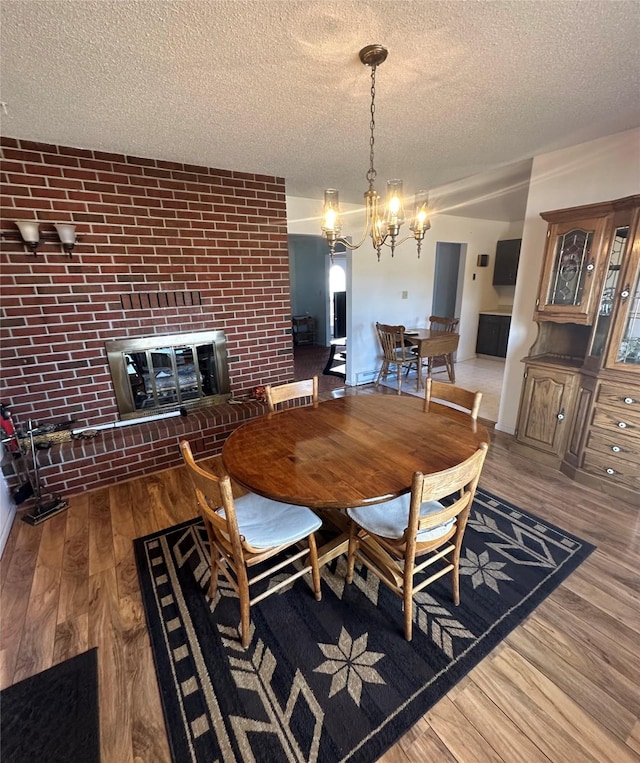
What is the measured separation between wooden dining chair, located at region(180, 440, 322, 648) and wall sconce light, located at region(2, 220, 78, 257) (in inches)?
73.1

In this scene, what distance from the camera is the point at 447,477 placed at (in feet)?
4.03

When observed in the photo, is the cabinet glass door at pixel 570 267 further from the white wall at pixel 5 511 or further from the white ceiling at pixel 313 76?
the white wall at pixel 5 511

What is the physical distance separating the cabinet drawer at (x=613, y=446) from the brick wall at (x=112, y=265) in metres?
2.87

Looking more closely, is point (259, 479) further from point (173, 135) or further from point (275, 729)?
point (173, 135)

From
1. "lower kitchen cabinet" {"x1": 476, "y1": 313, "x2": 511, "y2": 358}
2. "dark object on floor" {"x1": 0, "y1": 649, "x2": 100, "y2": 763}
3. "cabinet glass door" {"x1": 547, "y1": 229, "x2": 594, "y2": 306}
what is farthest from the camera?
"lower kitchen cabinet" {"x1": 476, "y1": 313, "x2": 511, "y2": 358}

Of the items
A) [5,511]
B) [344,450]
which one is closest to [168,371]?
[5,511]

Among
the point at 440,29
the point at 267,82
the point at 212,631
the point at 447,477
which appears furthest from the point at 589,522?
the point at 267,82

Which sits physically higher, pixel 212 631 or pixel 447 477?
pixel 447 477

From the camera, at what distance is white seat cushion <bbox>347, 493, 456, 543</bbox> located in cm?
146

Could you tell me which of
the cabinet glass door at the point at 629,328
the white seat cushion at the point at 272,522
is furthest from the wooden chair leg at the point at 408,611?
the cabinet glass door at the point at 629,328

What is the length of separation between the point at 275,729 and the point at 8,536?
6.60ft

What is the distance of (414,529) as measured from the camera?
1.29m

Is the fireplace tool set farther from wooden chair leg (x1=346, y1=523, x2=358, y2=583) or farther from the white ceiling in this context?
wooden chair leg (x1=346, y1=523, x2=358, y2=583)

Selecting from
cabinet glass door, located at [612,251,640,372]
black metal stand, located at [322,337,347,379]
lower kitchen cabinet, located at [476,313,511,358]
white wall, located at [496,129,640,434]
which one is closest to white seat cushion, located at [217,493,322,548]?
cabinet glass door, located at [612,251,640,372]
